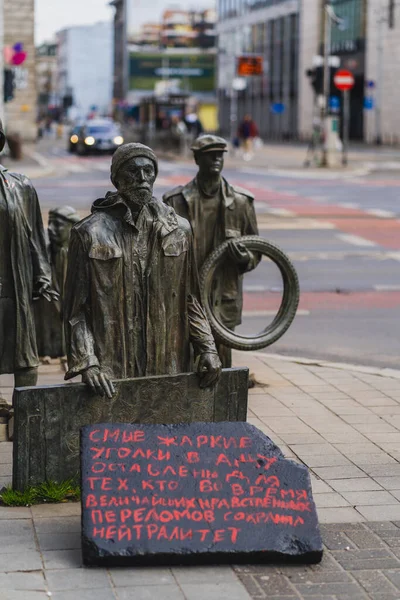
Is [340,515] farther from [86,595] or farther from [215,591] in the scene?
[86,595]

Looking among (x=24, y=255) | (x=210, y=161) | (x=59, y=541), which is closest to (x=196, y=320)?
(x=59, y=541)

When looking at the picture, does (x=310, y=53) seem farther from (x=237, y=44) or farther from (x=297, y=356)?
(x=297, y=356)

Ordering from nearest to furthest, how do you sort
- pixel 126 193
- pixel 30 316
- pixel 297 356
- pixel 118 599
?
pixel 118 599, pixel 126 193, pixel 30 316, pixel 297 356

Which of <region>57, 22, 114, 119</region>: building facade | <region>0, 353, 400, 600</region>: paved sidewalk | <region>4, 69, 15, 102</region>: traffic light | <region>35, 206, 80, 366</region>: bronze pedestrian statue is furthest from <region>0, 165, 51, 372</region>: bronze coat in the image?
<region>57, 22, 114, 119</region>: building facade

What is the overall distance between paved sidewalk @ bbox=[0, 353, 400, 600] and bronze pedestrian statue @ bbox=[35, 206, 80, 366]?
2.28 m

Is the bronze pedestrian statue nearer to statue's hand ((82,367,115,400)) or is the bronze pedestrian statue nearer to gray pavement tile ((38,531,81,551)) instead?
statue's hand ((82,367,115,400))

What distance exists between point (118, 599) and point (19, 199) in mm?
3231

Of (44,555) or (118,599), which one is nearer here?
(118,599)

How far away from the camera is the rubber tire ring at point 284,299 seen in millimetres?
8969

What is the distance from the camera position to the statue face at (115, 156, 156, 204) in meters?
6.18

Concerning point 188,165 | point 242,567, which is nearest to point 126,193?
point 242,567

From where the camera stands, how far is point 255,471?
19.5ft

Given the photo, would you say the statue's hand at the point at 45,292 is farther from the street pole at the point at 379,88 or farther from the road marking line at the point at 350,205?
the street pole at the point at 379,88

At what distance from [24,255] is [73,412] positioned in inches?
69.3
